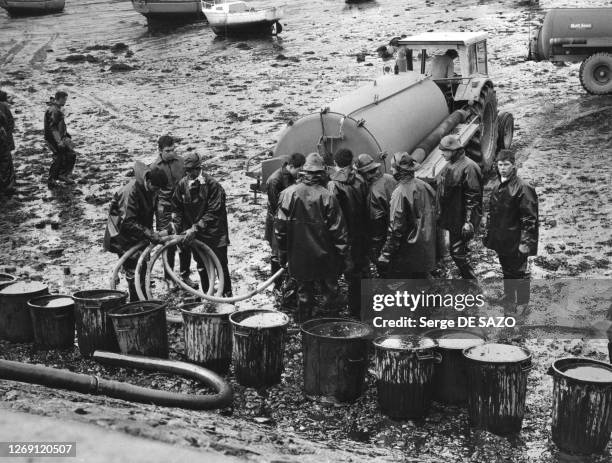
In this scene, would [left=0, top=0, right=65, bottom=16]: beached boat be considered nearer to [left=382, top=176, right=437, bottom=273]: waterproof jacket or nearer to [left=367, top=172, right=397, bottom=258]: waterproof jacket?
[left=367, top=172, right=397, bottom=258]: waterproof jacket

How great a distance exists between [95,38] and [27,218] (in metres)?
20.1

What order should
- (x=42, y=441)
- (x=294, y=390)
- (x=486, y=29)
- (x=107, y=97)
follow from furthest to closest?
(x=486, y=29) → (x=107, y=97) → (x=294, y=390) → (x=42, y=441)

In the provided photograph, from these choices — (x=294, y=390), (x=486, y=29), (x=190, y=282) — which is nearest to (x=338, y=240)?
(x=294, y=390)

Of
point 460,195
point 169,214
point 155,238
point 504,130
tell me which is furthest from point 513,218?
point 504,130

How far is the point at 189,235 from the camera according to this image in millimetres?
8742

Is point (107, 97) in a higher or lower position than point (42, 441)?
higher

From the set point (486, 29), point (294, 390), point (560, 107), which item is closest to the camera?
point (294, 390)

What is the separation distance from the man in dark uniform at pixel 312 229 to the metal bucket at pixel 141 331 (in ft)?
4.64

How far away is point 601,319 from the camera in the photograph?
8.20m

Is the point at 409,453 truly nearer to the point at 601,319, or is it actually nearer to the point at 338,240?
the point at 338,240

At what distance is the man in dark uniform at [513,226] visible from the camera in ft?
26.4

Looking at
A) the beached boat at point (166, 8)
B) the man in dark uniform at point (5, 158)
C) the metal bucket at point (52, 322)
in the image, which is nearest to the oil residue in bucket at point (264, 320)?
the metal bucket at point (52, 322)

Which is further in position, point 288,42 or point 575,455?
point 288,42

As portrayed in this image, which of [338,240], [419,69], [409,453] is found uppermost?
[419,69]
